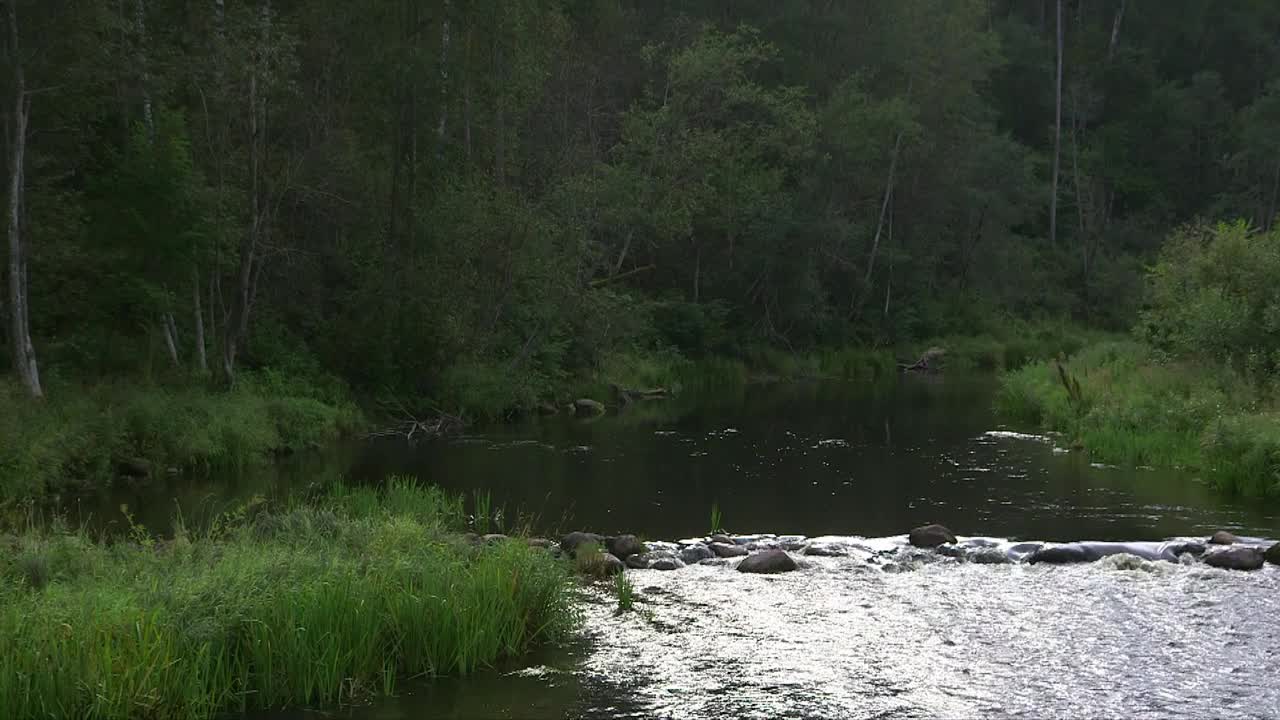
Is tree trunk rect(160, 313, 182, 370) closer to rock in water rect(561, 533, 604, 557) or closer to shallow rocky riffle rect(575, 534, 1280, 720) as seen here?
rock in water rect(561, 533, 604, 557)

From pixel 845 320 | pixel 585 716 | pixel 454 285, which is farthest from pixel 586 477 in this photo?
pixel 845 320

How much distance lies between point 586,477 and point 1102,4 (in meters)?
67.8

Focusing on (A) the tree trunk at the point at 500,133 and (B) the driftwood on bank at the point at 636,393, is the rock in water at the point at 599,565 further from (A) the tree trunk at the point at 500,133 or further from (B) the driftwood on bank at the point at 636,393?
(B) the driftwood on bank at the point at 636,393

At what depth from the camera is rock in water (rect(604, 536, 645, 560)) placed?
15.4 metres

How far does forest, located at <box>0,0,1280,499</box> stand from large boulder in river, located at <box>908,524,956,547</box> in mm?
10650

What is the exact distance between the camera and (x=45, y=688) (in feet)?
28.1

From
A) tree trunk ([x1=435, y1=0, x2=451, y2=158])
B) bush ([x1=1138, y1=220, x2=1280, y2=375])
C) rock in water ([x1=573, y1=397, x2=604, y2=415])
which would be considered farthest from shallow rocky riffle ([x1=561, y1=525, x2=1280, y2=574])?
tree trunk ([x1=435, y1=0, x2=451, y2=158])

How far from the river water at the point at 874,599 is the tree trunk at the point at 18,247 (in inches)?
148

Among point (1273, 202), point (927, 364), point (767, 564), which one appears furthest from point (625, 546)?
point (1273, 202)

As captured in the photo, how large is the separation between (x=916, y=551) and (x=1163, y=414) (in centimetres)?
1013

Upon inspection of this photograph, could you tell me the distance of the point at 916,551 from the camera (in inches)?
605

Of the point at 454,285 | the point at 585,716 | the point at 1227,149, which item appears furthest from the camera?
the point at 1227,149

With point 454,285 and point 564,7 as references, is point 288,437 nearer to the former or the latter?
point 454,285

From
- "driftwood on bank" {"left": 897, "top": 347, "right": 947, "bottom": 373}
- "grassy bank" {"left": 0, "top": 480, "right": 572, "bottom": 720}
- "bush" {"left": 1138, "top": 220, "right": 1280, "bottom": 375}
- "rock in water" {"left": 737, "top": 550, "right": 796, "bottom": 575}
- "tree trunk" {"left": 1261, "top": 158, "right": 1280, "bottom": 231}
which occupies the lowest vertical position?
"driftwood on bank" {"left": 897, "top": 347, "right": 947, "bottom": 373}
